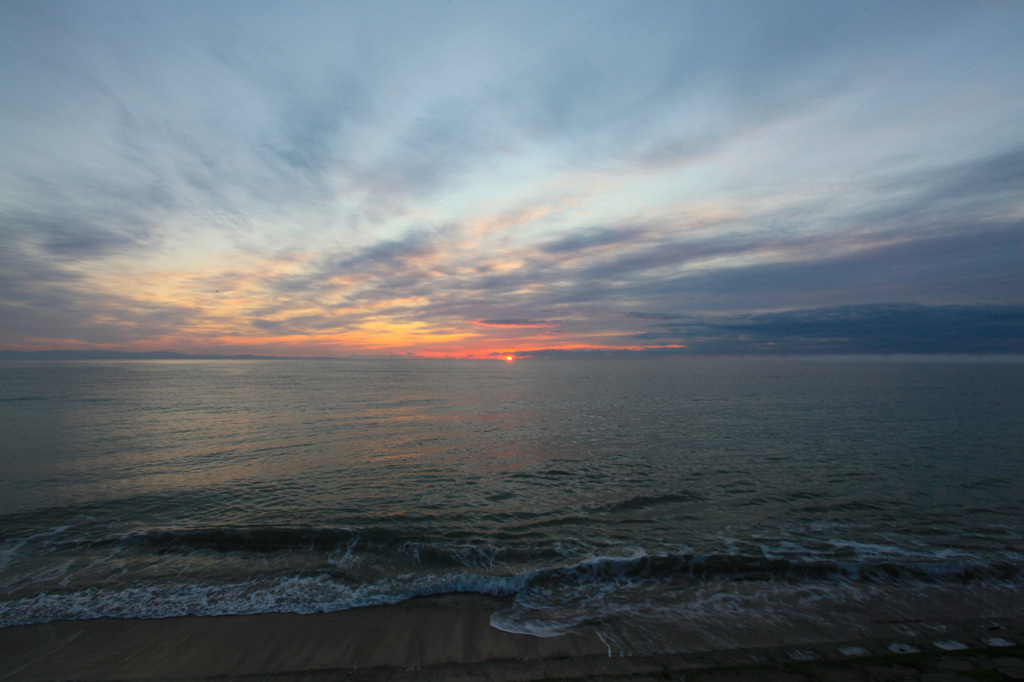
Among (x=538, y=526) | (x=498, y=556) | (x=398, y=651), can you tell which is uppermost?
(x=398, y=651)

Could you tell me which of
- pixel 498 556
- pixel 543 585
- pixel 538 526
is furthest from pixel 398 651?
pixel 538 526

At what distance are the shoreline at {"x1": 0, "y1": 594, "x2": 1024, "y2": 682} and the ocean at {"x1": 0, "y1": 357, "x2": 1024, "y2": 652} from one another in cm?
49

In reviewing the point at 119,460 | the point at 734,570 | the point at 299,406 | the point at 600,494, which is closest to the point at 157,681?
the point at 734,570

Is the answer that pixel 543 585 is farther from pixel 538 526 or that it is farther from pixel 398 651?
pixel 398 651

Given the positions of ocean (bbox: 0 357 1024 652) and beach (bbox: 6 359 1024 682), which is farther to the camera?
ocean (bbox: 0 357 1024 652)

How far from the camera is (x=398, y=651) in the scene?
7.79 meters

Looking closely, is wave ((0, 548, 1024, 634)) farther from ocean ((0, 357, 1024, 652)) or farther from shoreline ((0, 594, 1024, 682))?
shoreline ((0, 594, 1024, 682))

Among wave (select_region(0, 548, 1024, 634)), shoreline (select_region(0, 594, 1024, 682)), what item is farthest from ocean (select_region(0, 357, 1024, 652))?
shoreline (select_region(0, 594, 1024, 682))

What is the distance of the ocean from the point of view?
31.1ft

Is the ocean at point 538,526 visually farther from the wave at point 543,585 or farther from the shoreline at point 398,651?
the shoreline at point 398,651

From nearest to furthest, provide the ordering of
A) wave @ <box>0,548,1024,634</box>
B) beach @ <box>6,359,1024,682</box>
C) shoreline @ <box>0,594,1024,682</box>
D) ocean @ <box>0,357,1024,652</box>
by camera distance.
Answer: shoreline @ <box>0,594,1024,682</box> → beach @ <box>6,359,1024,682</box> → wave @ <box>0,548,1024,634</box> → ocean @ <box>0,357,1024,652</box>

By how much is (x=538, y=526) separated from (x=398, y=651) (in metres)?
6.73

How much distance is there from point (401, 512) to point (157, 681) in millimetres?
8179

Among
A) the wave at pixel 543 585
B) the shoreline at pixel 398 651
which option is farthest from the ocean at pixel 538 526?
the shoreline at pixel 398 651
